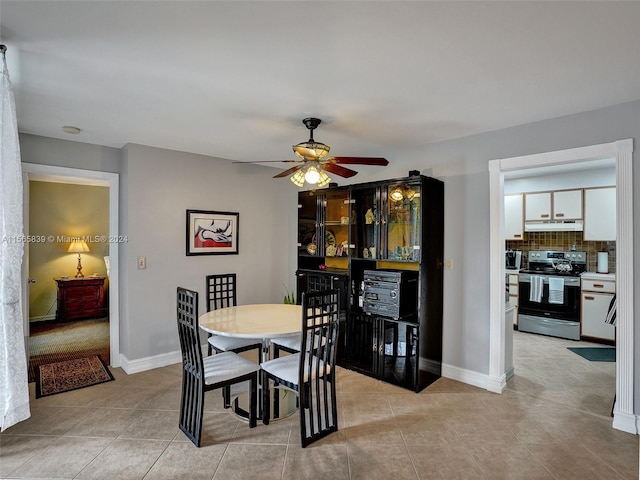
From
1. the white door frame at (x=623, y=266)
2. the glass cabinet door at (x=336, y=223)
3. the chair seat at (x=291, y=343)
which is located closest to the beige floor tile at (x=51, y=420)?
the chair seat at (x=291, y=343)

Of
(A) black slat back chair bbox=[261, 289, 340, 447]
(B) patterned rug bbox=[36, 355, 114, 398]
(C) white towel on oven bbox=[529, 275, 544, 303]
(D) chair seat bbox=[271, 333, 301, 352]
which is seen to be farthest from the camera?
(C) white towel on oven bbox=[529, 275, 544, 303]

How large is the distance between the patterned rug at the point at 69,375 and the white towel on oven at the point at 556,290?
5932 mm

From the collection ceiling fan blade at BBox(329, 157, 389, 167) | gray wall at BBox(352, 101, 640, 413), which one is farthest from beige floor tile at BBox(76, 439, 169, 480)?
gray wall at BBox(352, 101, 640, 413)

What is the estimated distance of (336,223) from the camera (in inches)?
160

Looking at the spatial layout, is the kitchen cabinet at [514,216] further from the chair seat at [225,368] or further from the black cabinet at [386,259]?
the chair seat at [225,368]

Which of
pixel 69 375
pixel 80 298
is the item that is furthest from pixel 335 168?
pixel 80 298

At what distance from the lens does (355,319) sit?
3889 millimetres

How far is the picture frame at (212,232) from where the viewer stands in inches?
163

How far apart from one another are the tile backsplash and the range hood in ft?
0.58

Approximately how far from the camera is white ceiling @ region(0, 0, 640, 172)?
1.58 metres

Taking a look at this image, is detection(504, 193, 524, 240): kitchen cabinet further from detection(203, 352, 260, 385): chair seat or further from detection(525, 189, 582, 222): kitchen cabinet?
detection(203, 352, 260, 385): chair seat

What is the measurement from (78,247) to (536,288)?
25.0 ft

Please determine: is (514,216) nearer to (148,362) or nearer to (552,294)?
(552,294)

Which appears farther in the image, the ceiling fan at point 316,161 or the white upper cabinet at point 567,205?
the white upper cabinet at point 567,205
